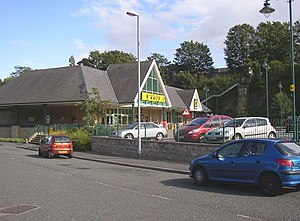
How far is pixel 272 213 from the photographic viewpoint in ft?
27.0

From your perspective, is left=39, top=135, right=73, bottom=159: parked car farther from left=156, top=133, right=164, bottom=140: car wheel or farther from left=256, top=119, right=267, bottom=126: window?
left=256, top=119, right=267, bottom=126: window

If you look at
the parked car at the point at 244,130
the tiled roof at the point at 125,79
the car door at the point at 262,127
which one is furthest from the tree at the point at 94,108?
the car door at the point at 262,127

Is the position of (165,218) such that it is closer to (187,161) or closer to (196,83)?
(187,161)

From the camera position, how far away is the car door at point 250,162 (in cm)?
1078

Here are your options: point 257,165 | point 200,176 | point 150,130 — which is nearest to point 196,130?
point 150,130

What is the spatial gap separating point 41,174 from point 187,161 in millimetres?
7485

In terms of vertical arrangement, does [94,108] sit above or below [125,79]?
below

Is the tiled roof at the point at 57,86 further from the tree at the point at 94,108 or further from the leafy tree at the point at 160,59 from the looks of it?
the leafy tree at the point at 160,59

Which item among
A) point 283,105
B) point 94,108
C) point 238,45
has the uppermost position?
point 238,45

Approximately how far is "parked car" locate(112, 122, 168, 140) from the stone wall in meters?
1.44

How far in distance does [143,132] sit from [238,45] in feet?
198

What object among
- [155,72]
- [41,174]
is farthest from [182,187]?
[155,72]

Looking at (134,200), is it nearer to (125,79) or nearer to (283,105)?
(125,79)

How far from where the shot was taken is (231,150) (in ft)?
38.6
